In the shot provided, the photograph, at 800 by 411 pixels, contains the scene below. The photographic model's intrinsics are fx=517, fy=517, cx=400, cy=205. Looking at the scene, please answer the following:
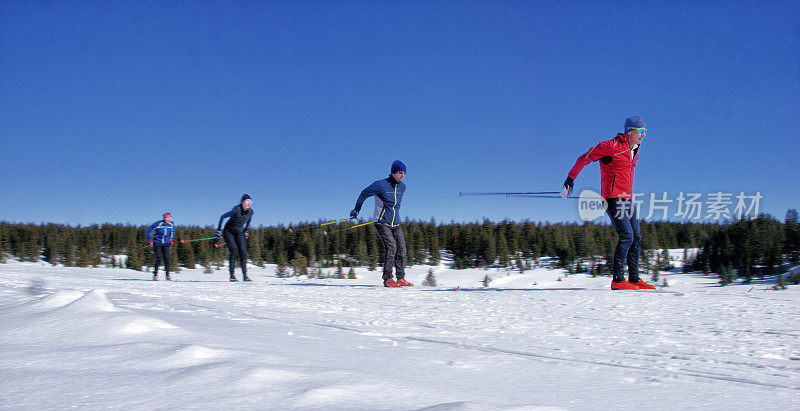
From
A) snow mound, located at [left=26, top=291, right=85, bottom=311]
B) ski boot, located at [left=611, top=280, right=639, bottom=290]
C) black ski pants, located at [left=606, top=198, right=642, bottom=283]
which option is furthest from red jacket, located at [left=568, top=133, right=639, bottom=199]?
snow mound, located at [left=26, top=291, right=85, bottom=311]

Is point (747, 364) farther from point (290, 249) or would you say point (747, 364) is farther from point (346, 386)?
point (290, 249)

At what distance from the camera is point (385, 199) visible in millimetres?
8391

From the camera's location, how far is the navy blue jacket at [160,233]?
1221 cm

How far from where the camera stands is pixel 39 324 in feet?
9.36

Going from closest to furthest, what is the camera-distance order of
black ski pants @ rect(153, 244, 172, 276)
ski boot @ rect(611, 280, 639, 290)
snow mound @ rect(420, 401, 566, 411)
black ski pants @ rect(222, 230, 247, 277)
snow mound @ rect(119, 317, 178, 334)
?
snow mound @ rect(420, 401, 566, 411) → snow mound @ rect(119, 317, 178, 334) → ski boot @ rect(611, 280, 639, 290) → black ski pants @ rect(222, 230, 247, 277) → black ski pants @ rect(153, 244, 172, 276)

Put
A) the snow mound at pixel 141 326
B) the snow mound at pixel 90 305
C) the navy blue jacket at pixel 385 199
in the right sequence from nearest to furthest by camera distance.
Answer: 1. the snow mound at pixel 141 326
2. the snow mound at pixel 90 305
3. the navy blue jacket at pixel 385 199

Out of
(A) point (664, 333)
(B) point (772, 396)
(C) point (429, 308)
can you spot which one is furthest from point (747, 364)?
(C) point (429, 308)

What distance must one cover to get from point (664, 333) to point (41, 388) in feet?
10.5

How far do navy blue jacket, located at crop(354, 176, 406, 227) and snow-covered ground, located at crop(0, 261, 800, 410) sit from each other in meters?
3.95

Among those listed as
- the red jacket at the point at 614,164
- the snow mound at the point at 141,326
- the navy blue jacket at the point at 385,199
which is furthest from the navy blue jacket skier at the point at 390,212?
the snow mound at the point at 141,326

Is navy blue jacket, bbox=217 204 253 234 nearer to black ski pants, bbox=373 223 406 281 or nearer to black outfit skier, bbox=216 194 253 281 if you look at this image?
black outfit skier, bbox=216 194 253 281

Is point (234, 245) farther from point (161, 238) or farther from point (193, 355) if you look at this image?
point (193, 355)

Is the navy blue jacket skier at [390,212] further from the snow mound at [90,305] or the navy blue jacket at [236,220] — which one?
the snow mound at [90,305]

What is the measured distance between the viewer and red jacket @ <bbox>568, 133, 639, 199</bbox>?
19.9 feet
